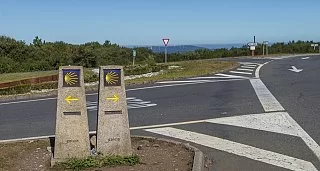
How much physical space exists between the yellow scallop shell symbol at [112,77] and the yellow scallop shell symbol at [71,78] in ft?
1.36

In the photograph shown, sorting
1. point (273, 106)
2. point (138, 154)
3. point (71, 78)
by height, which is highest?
point (71, 78)

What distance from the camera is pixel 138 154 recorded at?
22.4 ft

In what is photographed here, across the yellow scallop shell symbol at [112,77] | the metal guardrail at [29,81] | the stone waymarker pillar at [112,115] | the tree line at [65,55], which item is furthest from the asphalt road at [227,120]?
the tree line at [65,55]

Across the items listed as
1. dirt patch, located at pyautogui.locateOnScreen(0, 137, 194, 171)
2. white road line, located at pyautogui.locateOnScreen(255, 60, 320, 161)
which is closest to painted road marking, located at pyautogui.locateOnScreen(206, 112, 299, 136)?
white road line, located at pyautogui.locateOnScreen(255, 60, 320, 161)

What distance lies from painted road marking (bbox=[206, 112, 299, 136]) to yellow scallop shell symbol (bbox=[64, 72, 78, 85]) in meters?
3.90

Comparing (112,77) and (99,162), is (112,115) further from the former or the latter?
(99,162)

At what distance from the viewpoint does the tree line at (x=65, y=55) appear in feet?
134

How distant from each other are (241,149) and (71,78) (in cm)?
275

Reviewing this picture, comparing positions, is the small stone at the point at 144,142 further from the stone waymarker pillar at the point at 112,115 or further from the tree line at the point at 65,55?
the tree line at the point at 65,55

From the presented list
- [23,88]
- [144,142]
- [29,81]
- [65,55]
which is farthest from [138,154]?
[65,55]

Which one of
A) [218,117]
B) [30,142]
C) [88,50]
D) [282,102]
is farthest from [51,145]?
[88,50]

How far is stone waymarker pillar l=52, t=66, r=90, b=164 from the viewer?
622 cm

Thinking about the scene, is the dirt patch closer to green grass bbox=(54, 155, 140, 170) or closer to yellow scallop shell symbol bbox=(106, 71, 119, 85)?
green grass bbox=(54, 155, 140, 170)

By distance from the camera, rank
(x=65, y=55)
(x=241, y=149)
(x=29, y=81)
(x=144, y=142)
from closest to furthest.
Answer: (x=241, y=149), (x=144, y=142), (x=29, y=81), (x=65, y=55)
